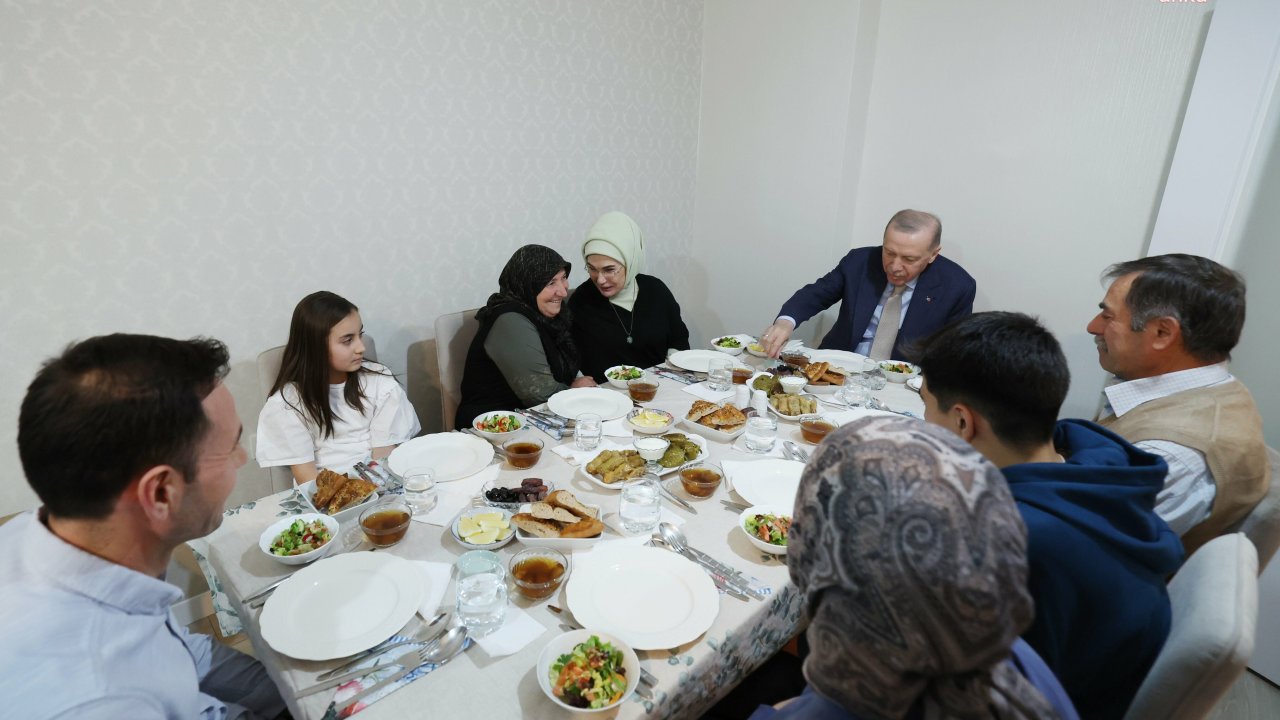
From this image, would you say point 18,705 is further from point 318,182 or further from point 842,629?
point 318,182

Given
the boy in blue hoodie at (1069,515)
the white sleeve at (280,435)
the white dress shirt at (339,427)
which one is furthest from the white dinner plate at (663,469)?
the white sleeve at (280,435)

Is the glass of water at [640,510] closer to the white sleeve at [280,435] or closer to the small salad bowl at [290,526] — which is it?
the small salad bowl at [290,526]

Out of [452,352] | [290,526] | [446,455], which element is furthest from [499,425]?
[452,352]

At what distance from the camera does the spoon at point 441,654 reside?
930 mm

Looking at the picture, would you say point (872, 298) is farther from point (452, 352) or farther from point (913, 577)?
point (913, 577)

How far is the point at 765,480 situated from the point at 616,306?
161 cm

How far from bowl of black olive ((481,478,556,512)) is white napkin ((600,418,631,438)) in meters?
0.42

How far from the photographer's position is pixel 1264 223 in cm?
244

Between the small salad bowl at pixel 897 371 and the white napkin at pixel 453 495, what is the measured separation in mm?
1724

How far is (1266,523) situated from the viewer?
1.40 m

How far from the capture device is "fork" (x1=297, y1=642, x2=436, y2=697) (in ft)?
3.07

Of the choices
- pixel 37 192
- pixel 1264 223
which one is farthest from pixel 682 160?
pixel 37 192

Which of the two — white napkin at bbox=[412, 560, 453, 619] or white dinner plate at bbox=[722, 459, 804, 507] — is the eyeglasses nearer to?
white dinner plate at bbox=[722, 459, 804, 507]

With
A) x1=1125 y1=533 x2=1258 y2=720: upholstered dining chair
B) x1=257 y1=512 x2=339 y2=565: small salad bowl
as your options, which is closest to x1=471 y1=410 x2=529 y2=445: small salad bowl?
x1=257 y1=512 x2=339 y2=565: small salad bowl
